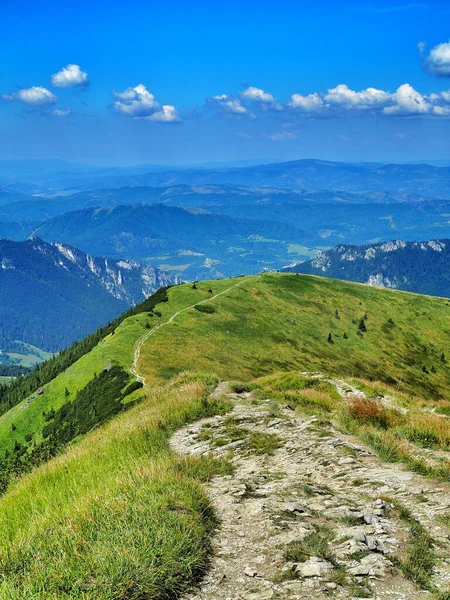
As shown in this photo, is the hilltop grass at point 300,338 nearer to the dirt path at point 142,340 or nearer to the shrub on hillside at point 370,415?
the dirt path at point 142,340

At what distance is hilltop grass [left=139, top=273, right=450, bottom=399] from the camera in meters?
88.0

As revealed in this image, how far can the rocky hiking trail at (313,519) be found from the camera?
23.4ft

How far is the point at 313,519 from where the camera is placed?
9445 mm

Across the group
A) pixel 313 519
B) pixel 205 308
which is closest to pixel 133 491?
pixel 313 519

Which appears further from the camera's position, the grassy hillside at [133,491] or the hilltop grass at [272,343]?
the hilltop grass at [272,343]

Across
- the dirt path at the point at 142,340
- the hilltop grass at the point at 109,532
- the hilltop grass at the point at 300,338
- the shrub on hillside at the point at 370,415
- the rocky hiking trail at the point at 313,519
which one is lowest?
the hilltop grass at the point at 300,338

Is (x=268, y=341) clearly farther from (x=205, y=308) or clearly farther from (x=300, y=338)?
(x=300, y=338)

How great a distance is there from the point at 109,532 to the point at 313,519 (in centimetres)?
424

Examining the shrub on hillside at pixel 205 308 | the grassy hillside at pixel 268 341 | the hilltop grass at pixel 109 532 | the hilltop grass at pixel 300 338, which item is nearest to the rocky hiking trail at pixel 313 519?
the hilltop grass at pixel 109 532

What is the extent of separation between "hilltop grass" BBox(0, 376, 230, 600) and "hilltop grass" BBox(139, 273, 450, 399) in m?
59.2

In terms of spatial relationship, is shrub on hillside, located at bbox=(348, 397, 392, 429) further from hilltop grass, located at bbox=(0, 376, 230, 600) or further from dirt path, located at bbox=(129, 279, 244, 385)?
dirt path, located at bbox=(129, 279, 244, 385)

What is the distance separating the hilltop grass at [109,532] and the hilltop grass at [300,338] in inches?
2331

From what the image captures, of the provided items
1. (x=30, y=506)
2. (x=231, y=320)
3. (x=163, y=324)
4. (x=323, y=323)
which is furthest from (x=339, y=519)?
(x=323, y=323)

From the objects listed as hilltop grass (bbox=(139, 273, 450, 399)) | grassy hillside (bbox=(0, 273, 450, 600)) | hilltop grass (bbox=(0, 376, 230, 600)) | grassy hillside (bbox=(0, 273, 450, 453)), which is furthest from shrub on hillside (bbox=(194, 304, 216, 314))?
hilltop grass (bbox=(0, 376, 230, 600))
